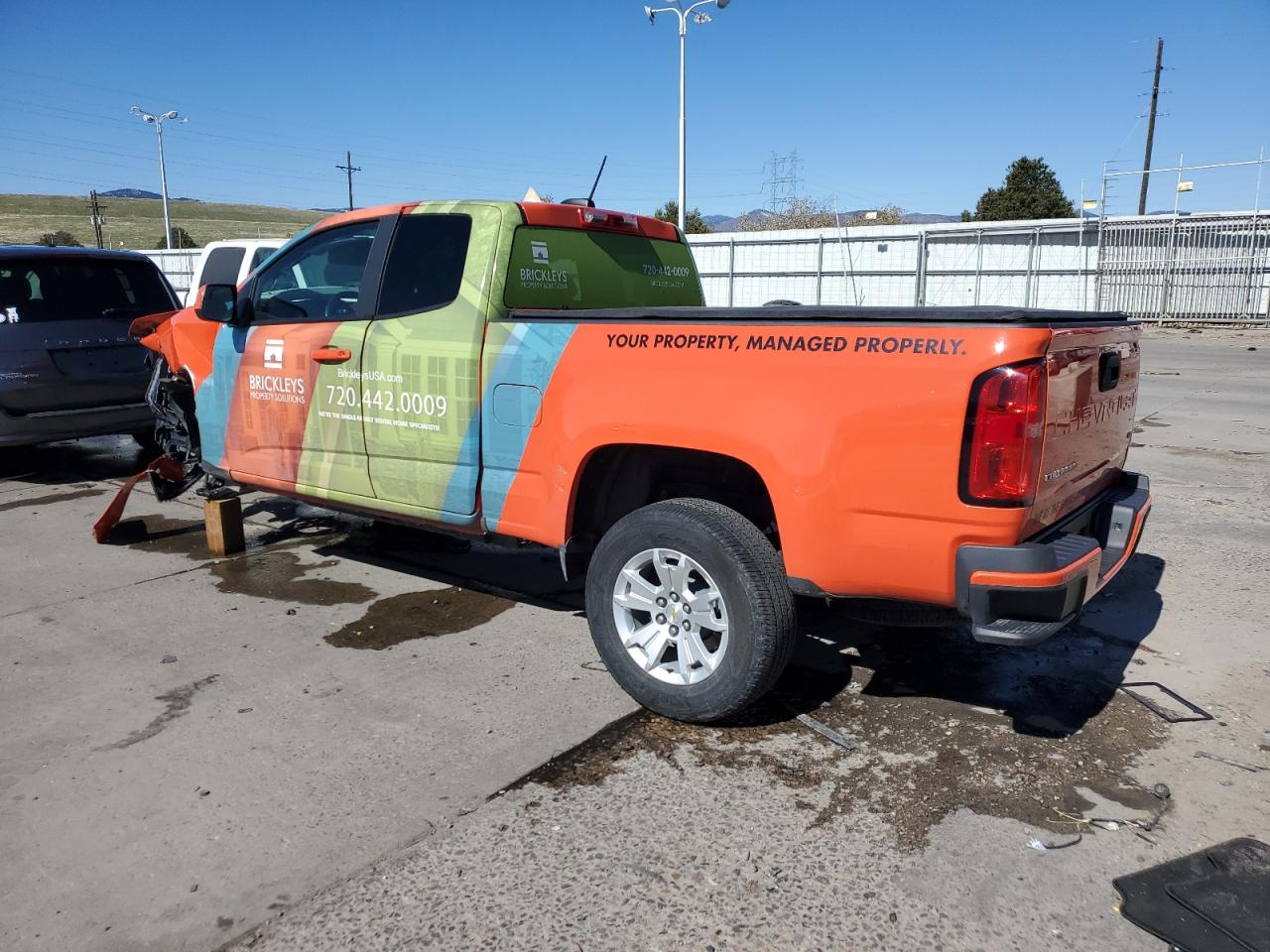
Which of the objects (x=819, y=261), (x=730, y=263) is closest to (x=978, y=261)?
(x=819, y=261)

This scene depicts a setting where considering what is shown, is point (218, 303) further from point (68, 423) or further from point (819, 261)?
point (819, 261)

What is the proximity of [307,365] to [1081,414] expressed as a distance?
140 inches

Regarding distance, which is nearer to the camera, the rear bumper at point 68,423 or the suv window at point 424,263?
the suv window at point 424,263

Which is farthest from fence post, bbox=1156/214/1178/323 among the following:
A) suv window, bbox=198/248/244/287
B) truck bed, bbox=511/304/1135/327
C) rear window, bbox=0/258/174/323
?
rear window, bbox=0/258/174/323

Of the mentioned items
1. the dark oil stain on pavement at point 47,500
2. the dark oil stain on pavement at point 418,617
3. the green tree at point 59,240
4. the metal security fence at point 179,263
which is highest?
the green tree at point 59,240

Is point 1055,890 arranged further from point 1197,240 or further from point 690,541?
point 1197,240

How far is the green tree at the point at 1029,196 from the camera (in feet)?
160

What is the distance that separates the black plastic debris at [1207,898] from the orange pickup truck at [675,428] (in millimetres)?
736

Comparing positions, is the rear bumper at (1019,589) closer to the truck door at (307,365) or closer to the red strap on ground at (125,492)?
the truck door at (307,365)

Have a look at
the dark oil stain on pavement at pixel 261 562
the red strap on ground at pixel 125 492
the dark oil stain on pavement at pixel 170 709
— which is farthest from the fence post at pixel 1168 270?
the dark oil stain on pavement at pixel 170 709

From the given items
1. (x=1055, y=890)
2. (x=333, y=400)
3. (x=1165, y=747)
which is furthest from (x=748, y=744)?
(x=333, y=400)

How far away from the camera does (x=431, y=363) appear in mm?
4207

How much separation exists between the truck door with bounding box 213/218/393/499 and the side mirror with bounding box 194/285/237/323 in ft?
0.37

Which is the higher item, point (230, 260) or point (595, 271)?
point (230, 260)
